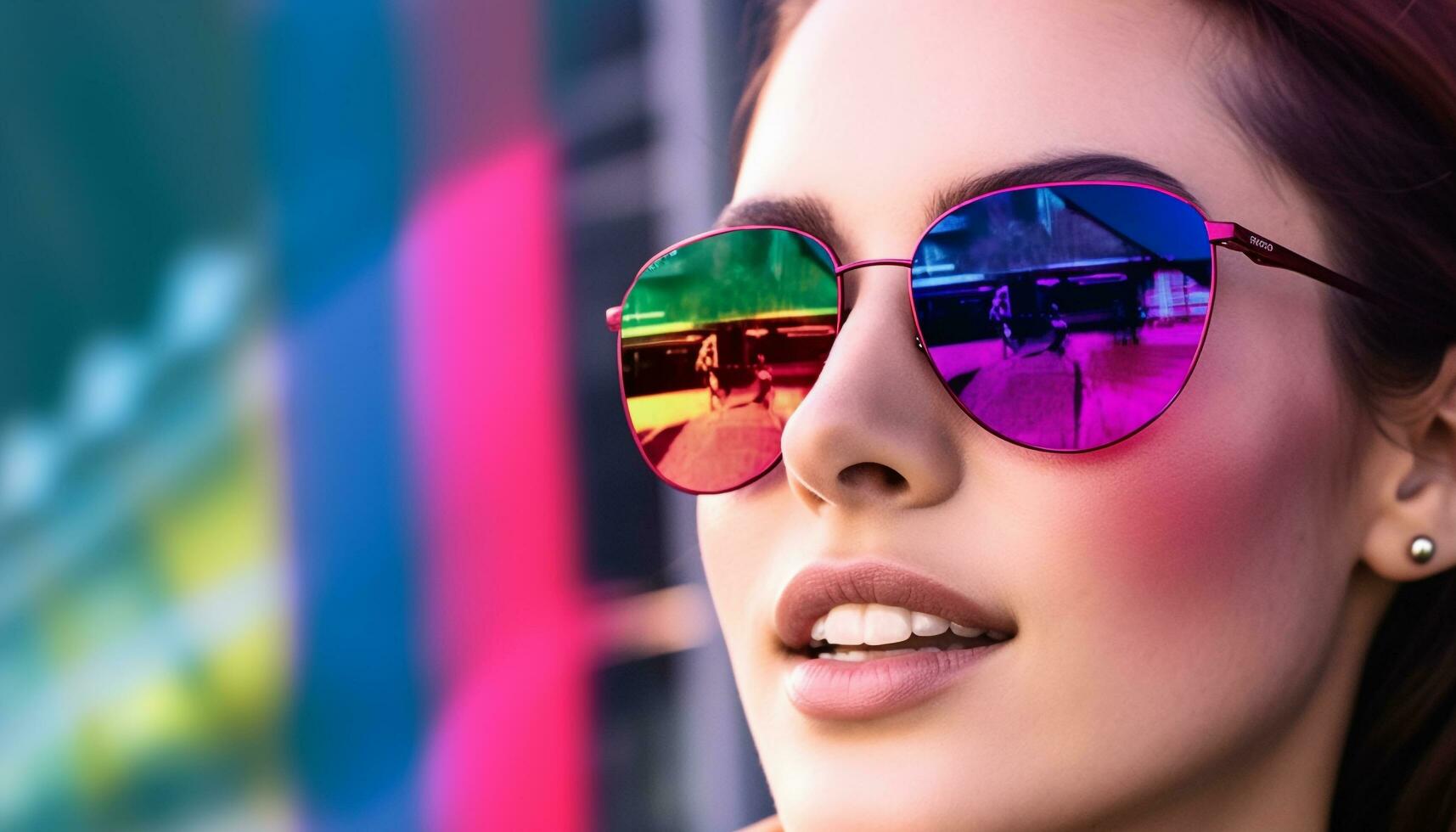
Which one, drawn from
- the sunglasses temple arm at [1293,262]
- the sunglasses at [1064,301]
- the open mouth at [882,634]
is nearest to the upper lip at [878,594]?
the open mouth at [882,634]

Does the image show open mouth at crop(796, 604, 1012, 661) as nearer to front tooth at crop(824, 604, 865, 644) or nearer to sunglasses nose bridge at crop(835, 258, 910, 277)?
front tooth at crop(824, 604, 865, 644)

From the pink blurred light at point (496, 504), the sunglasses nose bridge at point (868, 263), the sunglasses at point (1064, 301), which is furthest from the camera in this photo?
the pink blurred light at point (496, 504)

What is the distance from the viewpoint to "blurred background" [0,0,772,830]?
134 inches

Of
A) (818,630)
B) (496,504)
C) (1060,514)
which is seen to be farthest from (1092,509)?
(496,504)

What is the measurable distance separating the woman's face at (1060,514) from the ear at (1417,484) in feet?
0.20

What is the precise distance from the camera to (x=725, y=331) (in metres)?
1.59

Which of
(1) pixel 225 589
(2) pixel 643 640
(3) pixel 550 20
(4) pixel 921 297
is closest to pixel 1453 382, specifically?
(4) pixel 921 297

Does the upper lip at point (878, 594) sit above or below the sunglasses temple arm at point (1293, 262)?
below

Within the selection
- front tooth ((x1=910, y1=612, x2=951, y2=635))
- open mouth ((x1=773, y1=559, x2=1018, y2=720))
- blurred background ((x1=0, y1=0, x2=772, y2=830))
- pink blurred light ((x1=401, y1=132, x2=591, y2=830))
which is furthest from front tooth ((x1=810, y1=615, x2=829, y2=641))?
pink blurred light ((x1=401, y1=132, x2=591, y2=830))

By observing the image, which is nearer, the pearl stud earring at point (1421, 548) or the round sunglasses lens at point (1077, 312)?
the round sunglasses lens at point (1077, 312)

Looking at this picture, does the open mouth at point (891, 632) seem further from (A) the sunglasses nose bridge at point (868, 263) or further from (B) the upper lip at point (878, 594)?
(A) the sunglasses nose bridge at point (868, 263)

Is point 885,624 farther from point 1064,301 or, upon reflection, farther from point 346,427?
point 346,427

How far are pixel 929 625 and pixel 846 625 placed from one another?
0.10m

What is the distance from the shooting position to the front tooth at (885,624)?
1.40 metres
